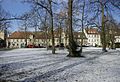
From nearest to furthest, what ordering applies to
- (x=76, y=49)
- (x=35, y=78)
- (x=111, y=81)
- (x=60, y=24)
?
1. (x=111, y=81)
2. (x=35, y=78)
3. (x=76, y=49)
4. (x=60, y=24)

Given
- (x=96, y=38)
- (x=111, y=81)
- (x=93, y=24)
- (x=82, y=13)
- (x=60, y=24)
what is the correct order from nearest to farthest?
(x=111, y=81) → (x=93, y=24) → (x=82, y=13) → (x=60, y=24) → (x=96, y=38)

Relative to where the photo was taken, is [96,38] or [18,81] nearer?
[18,81]

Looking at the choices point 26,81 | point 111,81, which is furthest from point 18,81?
point 111,81

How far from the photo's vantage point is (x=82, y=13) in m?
47.9

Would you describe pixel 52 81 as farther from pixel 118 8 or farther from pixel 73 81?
pixel 118 8

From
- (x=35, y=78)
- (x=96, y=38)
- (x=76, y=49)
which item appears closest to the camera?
(x=35, y=78)

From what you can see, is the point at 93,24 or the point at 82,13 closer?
the point at 93,24

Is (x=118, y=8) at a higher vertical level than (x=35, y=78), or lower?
higher

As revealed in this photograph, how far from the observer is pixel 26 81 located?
1109 centimetres

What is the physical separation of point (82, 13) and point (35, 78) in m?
37.1

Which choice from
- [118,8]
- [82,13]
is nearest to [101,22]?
[82,13]

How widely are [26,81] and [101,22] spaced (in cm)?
3529

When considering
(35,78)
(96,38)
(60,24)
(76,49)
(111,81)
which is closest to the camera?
(111,81)

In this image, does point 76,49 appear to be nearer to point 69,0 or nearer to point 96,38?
point 69,0
